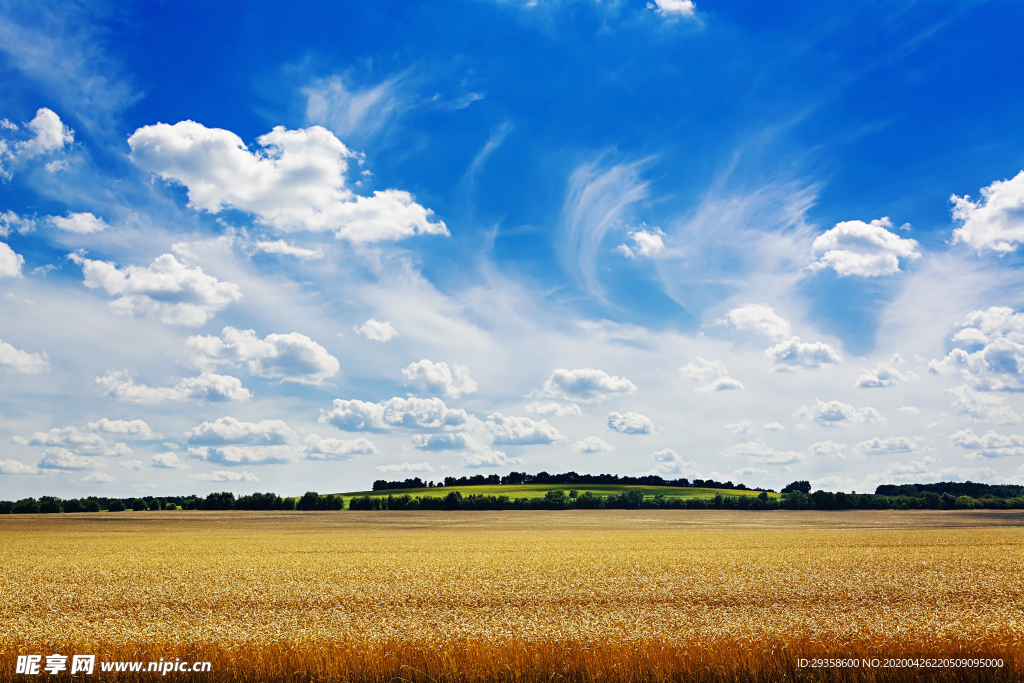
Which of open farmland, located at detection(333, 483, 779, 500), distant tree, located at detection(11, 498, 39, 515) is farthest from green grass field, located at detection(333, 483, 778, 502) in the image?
distant tree, located at detection(11, 498, 39, 515)

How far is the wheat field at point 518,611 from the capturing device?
→ 33.9 feet

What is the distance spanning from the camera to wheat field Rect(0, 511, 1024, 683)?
1032 cm

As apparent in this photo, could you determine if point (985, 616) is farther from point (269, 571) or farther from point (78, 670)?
point (269, 571)

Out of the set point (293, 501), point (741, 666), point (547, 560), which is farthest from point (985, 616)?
point (293, 501)

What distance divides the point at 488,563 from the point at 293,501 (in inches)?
4063

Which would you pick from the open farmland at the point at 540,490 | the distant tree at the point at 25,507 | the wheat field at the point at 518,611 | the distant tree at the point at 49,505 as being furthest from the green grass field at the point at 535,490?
the wheat field at the point at 518,611

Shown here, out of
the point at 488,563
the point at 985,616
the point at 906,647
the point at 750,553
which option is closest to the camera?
the point at 906,647

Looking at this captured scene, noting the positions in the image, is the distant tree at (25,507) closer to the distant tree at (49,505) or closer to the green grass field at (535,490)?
the distant tree at (49,505)

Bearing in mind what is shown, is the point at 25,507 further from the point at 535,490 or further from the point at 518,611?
the point at 518,611

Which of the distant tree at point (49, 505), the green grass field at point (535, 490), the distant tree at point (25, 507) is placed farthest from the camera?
the green grass field at point (535, 490)

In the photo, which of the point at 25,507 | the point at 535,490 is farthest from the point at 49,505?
the point at 535,490

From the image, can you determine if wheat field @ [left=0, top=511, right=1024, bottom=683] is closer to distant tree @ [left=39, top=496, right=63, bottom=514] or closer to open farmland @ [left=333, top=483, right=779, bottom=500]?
distant tree @ [left=39, top=496, right=63, bottom=514]

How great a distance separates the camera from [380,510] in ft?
378

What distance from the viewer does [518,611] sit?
17.7m
